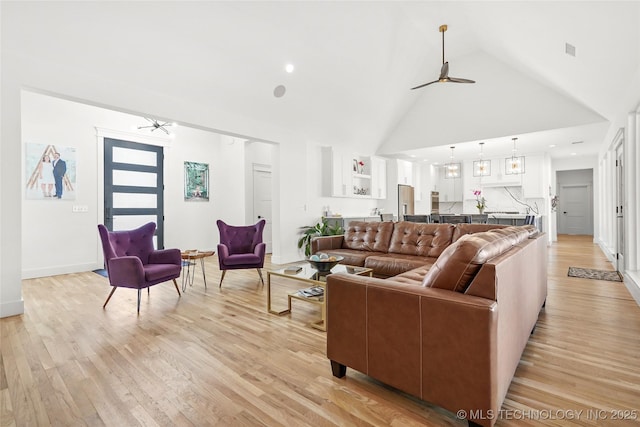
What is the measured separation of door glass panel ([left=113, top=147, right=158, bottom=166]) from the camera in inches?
239

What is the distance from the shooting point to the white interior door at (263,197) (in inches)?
311

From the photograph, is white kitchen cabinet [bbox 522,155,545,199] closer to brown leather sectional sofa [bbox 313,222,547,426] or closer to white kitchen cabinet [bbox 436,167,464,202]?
white kitchen cabinet [bbox 436,167,464,202]

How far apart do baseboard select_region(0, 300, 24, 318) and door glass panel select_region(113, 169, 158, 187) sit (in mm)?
3272

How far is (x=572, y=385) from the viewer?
1.90 m

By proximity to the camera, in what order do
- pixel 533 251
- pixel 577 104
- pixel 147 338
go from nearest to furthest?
pixel 533 251, pixel 147 338, pixel 577 104

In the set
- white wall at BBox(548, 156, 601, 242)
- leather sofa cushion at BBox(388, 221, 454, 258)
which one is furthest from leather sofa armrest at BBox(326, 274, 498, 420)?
white wall at BBox(548, 156, 601, 242)

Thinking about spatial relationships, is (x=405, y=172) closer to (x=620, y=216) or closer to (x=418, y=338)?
(x=620, y=216)

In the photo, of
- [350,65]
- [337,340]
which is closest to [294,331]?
[337,340]

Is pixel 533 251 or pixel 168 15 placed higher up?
pixel 168 15

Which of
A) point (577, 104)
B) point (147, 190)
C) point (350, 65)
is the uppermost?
point (350, 65)

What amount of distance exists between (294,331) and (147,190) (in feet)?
17.4

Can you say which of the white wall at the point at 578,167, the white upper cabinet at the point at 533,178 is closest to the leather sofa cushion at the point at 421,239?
the white upper cabinet at the point at 533,178

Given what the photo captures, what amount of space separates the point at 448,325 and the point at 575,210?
13.6 metres

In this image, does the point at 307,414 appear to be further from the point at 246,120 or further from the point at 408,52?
the point at 408,52
